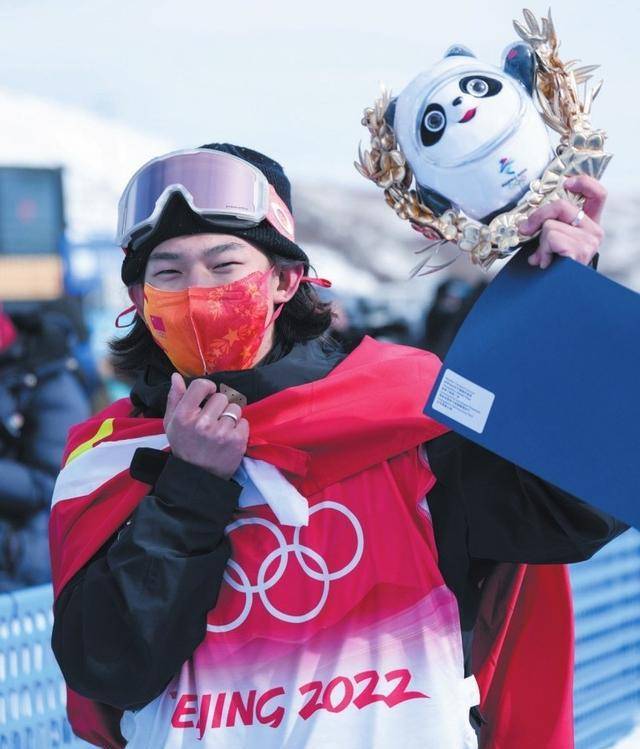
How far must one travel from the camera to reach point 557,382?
64.3 inches

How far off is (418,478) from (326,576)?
0.23 m

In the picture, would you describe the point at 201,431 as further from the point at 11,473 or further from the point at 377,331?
the point at 377,331

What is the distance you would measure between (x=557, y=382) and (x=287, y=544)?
1.76 ft

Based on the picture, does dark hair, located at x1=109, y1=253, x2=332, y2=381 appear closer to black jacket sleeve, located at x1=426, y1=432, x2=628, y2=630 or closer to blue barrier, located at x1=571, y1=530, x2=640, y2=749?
black jacket sleeve, located at x1=426, y1=432, x2=628, y2=630

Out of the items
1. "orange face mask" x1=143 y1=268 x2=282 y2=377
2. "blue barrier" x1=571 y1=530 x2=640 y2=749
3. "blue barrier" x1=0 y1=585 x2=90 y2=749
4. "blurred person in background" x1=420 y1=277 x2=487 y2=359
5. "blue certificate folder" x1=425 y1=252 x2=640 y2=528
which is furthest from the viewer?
"blurred person in background" x1=420 y1=277 x2=487 y2=359

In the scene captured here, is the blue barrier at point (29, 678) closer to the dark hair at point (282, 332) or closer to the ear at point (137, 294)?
the dark hair at point (282, 332)

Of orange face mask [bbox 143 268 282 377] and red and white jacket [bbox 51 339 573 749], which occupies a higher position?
orange face mask [bbox 143 268 282 377]

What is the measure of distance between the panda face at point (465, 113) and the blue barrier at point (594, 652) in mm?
2040

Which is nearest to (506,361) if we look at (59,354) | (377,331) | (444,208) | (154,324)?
(444,208)

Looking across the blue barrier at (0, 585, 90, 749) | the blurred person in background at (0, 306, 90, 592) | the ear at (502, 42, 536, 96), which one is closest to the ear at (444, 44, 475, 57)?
the ear at (502, 42, 536, 96)

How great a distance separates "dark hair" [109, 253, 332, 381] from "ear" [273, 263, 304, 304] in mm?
10

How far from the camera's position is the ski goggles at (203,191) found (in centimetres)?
196

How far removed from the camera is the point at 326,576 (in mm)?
1775

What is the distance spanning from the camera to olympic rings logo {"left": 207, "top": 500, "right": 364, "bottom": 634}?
1.77m
